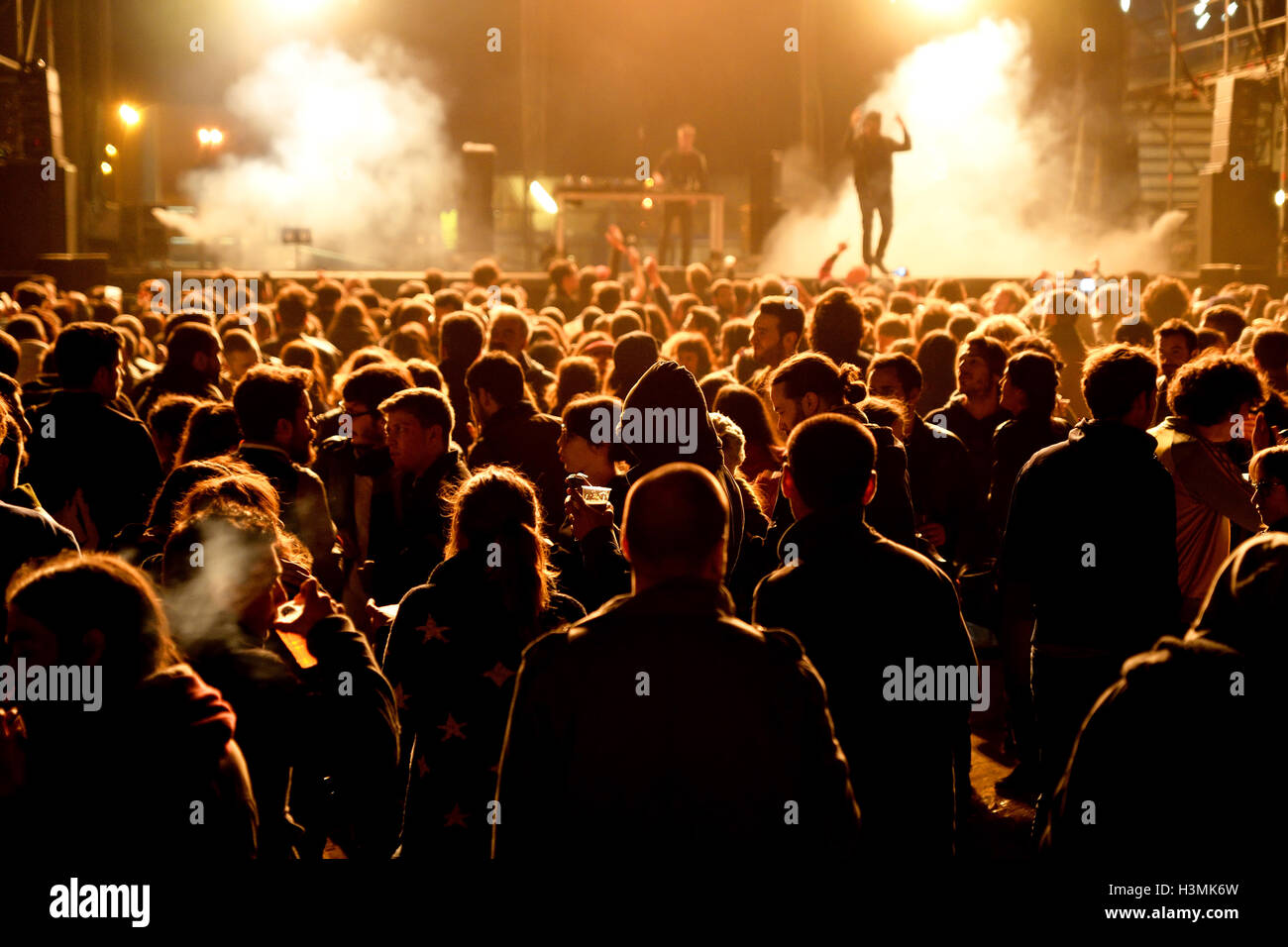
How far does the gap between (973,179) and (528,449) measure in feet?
65.9

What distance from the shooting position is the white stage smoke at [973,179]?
22516 mm

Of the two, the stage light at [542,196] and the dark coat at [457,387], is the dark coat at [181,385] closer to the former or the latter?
the dark coat at [457,387]

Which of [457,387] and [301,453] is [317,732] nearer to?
[301,453]

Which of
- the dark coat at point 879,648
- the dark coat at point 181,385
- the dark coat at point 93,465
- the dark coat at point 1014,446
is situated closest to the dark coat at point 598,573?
the dark coat at point 879,648

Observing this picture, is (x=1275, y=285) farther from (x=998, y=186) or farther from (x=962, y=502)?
(x=962, y=502)

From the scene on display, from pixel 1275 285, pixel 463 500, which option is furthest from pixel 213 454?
pixel 1275 285

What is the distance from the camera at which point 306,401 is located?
414 centimetres

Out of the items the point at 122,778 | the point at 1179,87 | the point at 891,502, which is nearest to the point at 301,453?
the point at 891,502

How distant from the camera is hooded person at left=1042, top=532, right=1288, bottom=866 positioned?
6.42 ft

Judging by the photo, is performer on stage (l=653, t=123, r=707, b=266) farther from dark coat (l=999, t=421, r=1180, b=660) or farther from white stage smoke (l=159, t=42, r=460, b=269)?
dark coat (l=999, t=421, r=1180, b=660)

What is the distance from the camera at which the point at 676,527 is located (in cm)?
215

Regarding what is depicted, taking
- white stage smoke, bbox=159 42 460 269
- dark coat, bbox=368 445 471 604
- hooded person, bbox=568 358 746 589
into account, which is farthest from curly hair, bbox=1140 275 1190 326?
white stage smoke, bbox=159 42 460 269

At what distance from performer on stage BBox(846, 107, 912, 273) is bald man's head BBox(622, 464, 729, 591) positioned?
1316 centimetres
